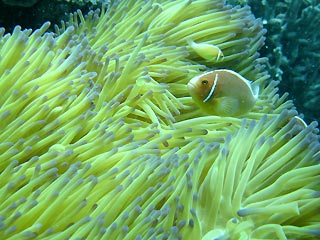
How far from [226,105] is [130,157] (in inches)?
34.2

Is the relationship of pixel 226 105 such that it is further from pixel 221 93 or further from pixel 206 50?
pixel 206 50

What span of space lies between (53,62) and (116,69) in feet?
1.22

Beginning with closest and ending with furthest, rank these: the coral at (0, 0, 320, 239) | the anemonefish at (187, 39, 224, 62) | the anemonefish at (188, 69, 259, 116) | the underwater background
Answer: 1. the coral at (0, 0, 320, 239)
2. the anemonefish at (188, 69, 259, 116)
3. the anemonefish at (187, 39, 224, 62)
4. the underwater background

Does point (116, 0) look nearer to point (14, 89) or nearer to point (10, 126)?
point (14, 89)

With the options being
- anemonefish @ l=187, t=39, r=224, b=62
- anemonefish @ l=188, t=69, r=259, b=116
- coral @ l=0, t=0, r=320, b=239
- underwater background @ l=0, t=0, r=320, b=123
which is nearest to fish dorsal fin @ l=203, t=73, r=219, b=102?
anemonefish @ l=188, t=69, r=259, b=116

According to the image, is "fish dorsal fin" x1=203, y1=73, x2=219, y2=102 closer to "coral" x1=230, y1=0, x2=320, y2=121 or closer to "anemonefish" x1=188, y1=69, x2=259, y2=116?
"anemonefish" x1=188, y1=69, x2=259, y2=116

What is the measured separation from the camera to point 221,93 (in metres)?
2.62

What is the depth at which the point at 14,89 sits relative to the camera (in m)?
2.06

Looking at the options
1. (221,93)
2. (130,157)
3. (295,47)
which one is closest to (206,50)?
(221,93)

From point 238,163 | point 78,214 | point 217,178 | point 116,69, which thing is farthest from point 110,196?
point 116,69

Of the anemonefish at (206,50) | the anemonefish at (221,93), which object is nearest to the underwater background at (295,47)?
the anemonefish at (206,50)

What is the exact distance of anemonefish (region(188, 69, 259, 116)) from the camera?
254cm

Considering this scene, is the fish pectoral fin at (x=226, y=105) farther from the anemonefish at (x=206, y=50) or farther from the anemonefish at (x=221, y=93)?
the anemonefish at (x=206, y=50)

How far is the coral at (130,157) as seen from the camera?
5.53 ft
